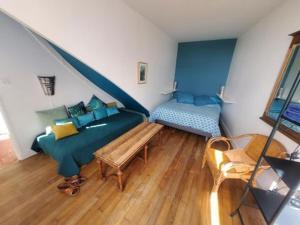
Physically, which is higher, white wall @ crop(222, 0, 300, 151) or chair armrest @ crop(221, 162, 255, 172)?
white wall @ crop(222, 0, 300, 151)

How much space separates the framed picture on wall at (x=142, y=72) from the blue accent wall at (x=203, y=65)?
2.01m

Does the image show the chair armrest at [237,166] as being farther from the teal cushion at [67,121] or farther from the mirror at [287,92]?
the teal cushion at [67,121]

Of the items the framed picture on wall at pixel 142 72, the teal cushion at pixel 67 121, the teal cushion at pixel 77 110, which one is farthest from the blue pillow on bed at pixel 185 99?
the teal cushion at pixel 67 121

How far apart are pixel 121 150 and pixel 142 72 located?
163cm

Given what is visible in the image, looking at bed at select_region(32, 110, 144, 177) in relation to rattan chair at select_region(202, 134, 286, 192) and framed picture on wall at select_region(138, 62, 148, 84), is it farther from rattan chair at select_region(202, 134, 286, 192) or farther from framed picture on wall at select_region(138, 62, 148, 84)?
rattan chair at select_region(202, 134, 286, 192)

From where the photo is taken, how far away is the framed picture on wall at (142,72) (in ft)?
8.20

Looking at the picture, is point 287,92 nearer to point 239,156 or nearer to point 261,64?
point 261,64

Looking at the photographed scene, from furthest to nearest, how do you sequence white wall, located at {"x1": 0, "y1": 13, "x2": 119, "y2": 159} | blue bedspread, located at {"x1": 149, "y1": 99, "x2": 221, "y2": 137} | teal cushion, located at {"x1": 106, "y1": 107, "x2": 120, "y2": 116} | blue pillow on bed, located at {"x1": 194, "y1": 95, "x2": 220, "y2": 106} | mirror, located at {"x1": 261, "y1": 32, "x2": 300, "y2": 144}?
1. blue pillow on bed, located at {"x1": 194, "y1": 95, "x2": 220, "y2": 106}
2. teal cushion, located at {"x1": 106, "y1": 107, "x2": 120, "y2": 116}
3. blue bedspread, located at {"x1": 149, "y1": 99, "x2": 221, "y2": 137}
4. white wall, located at {"x1": 0, "y1": 13, "x2": 119, "y2": 159}
5. mirror, located at {"x1": 261, "y1": 32, "x2": 300, "y2": 144}

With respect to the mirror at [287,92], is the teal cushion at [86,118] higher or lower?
lower

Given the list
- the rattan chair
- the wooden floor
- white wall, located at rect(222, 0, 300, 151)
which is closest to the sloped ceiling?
white wall, located at rect(222, 0, 300, 151)

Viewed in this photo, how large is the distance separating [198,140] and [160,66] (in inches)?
Result: 81.6

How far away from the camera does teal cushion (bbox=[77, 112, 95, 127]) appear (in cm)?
236

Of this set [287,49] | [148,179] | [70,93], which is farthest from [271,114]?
[70,93]

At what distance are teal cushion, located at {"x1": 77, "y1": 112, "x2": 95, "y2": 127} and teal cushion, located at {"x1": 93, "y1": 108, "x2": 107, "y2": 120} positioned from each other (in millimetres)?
81
